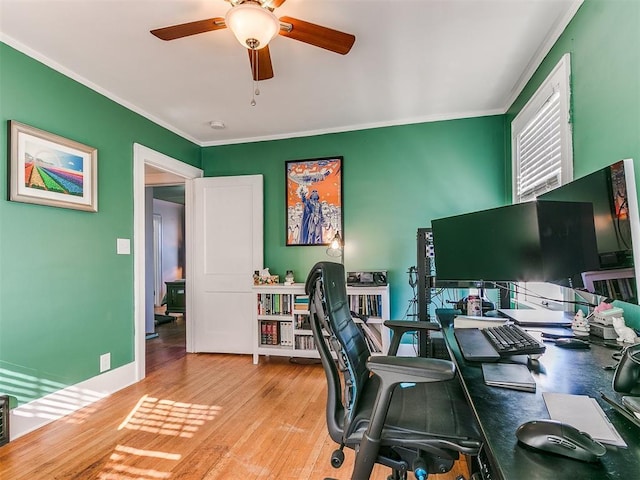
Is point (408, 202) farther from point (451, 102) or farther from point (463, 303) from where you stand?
point (463, 303)

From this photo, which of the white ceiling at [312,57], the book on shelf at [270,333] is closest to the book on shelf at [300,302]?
the book on shelf at [270,333]

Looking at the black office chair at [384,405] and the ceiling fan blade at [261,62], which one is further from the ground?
the ceiling fan blade at [261,62]

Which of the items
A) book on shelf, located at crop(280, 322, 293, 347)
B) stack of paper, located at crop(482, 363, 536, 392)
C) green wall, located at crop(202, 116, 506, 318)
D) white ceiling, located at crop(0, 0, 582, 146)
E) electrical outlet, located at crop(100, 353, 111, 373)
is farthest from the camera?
book on shelf, located at crop(280, 322, 293, 347)

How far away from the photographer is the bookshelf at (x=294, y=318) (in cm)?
325

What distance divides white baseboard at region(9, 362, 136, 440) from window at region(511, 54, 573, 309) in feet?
10.2

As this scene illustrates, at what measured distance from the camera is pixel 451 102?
10.2 ft

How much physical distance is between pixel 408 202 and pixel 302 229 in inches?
46.9

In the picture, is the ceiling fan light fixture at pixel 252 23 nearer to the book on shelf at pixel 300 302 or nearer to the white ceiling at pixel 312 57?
the white ceiling at pixel 312 57

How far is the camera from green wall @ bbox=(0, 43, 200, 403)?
2090 mm

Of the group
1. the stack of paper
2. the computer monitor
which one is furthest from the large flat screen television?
the stack of paper

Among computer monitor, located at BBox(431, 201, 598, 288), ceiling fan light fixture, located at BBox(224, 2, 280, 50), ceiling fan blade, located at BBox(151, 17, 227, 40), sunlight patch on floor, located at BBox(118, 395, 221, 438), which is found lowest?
sunlight patch on floor, located at BBox(118, 395, 221, 438)

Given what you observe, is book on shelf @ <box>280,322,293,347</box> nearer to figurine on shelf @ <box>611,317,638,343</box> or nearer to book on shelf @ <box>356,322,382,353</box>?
book on shelf @ <box>356,322,382,353</box>

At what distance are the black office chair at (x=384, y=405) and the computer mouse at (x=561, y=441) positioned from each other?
29cm

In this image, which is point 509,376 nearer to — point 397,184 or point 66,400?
point 397,184
